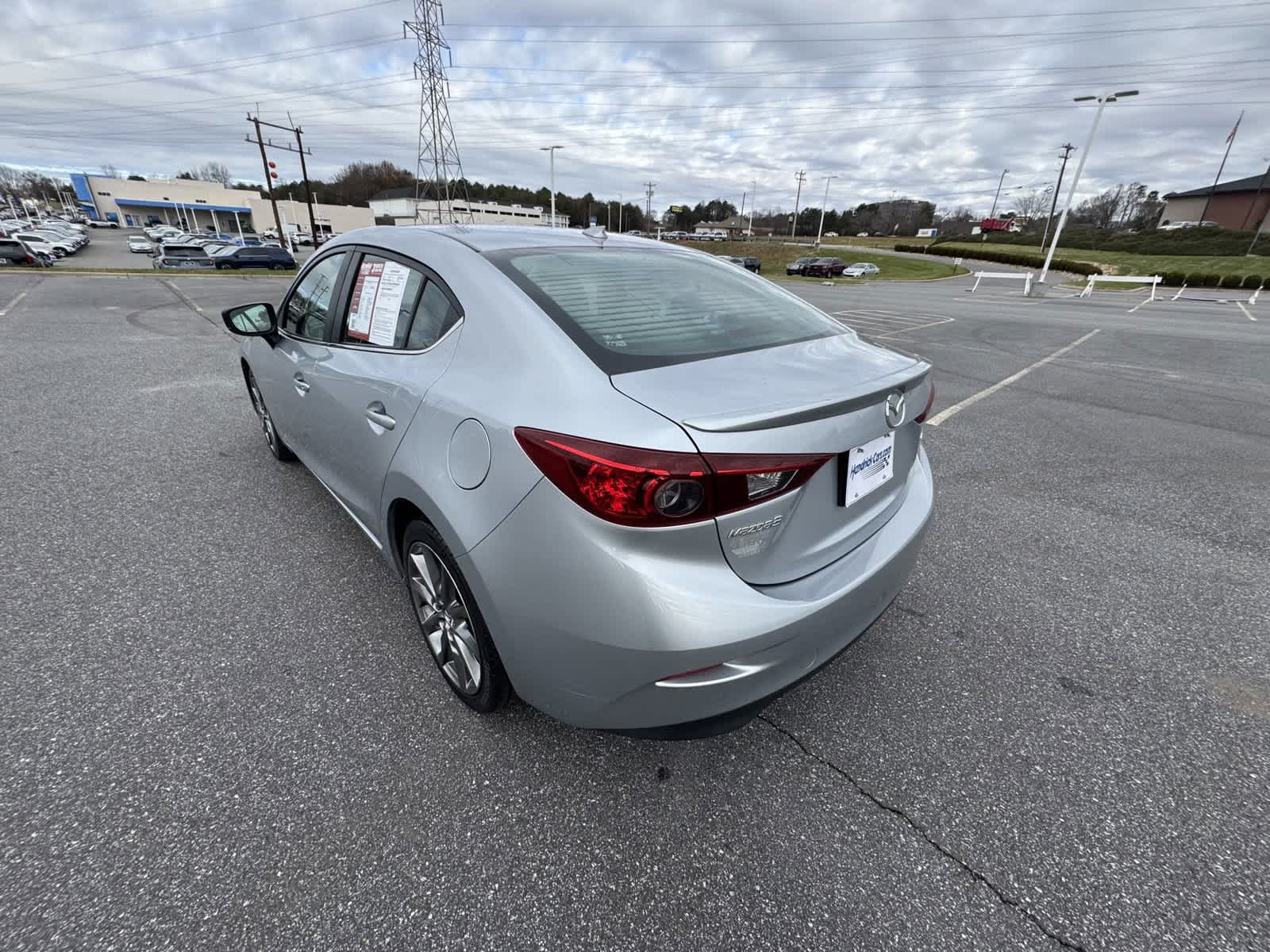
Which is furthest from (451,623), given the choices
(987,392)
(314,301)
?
(987,392)

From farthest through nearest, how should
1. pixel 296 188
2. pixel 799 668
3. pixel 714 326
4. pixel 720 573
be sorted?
pixel 296 188 → pixel 714 326 → pixel 799 668 → pixel 720 573

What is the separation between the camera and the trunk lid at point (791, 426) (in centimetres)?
139

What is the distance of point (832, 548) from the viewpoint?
1.68 metres

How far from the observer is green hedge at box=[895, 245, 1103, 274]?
39.8 metres

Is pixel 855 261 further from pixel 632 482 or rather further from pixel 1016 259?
pixel 632 482

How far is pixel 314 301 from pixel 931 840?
11.0 ft

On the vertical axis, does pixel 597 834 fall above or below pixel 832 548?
below

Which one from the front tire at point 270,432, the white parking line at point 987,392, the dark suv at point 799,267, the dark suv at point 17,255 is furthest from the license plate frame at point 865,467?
the dark suv at point 799,267

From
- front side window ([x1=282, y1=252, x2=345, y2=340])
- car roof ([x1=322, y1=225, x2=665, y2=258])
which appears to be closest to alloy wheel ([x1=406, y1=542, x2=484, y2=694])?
car roof ([x1=322, y1=225, x2=665, y2=258])

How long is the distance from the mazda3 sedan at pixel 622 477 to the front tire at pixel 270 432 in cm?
197

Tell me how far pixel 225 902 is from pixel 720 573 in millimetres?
1488

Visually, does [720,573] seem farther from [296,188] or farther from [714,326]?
[296,188]

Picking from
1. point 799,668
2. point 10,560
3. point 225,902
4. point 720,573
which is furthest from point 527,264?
point 10,560

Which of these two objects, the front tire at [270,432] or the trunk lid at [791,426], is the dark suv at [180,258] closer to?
the front tire at [270,432]
